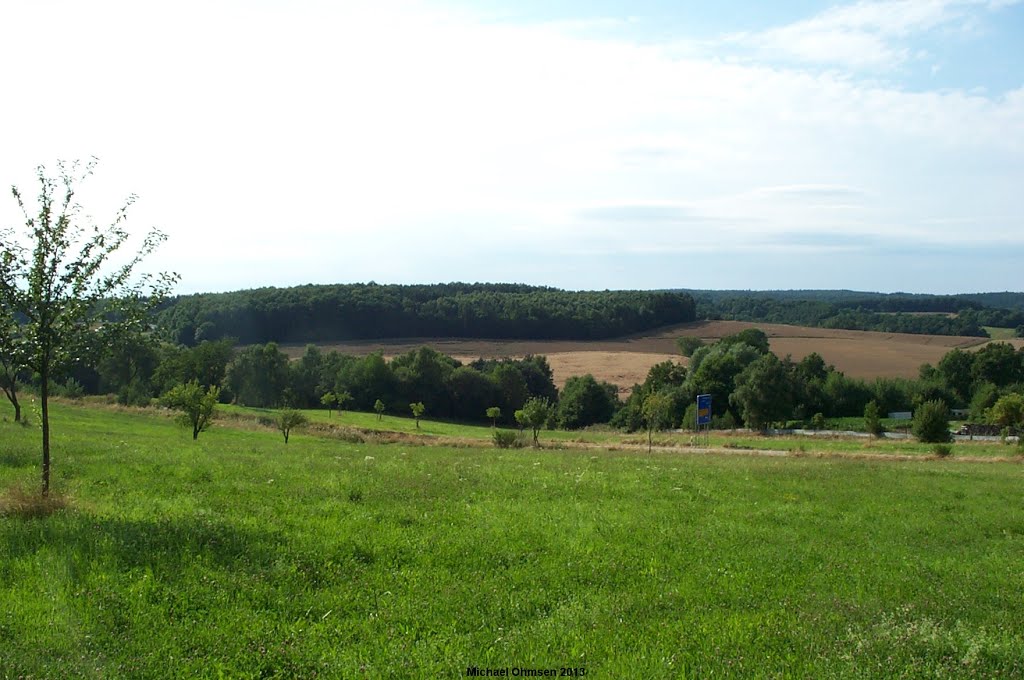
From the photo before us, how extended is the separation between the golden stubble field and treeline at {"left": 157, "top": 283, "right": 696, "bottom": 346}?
5.54m

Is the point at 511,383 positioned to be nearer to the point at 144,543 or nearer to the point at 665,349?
the point at 665,349

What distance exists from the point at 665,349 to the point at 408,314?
4682cm

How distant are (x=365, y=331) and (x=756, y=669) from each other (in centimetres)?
12955

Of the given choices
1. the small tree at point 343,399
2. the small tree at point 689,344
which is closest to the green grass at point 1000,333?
the small tree at point 689,344

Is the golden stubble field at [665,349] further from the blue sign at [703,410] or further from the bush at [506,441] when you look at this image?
the bush at [506,441]

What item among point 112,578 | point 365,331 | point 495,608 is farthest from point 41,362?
point 365,331

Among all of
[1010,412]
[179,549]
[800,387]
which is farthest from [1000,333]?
[179,549]

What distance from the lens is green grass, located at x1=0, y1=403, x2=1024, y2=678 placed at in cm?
715

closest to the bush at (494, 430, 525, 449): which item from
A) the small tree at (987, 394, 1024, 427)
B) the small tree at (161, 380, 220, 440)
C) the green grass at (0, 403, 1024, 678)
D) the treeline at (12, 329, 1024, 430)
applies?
the small tree at (161, 380, 220, 440)

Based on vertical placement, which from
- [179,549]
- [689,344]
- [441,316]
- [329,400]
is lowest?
[329,400]

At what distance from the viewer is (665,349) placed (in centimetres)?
12056

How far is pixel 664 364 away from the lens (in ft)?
310

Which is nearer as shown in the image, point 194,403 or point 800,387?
point 194,403

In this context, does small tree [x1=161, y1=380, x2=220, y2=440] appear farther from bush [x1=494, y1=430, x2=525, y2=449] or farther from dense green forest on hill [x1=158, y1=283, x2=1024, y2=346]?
dense green forest on hill [x1=158, y1=283, x2=1024, y2=346]
